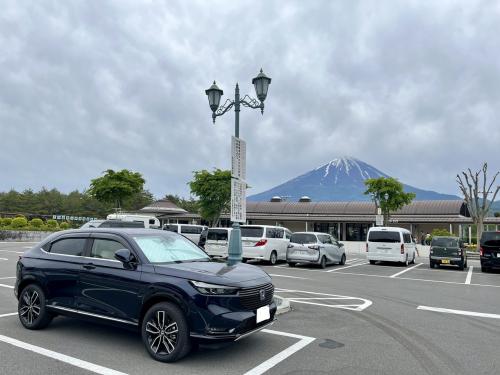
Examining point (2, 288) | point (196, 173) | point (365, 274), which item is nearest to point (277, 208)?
point (196, 173)

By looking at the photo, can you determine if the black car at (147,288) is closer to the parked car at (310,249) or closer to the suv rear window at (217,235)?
the parked car at (310,249)

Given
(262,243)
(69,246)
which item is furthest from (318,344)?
(262,243)

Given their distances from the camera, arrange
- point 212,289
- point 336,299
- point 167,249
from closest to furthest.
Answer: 1. point 212,289
2. point 167,249
3. point 336,299

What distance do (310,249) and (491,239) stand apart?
24.9 feet

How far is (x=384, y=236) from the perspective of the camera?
853 inches

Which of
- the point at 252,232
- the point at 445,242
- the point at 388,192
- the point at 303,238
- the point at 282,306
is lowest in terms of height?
the point at 282,306

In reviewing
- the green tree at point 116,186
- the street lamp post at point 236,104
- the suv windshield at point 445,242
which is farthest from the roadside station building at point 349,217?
the street lamp post at point 236,104

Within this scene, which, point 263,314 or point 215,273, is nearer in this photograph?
point 215,273

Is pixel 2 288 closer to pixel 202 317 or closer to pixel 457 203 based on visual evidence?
pixel 202 317

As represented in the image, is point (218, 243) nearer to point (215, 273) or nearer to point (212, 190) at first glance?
point (215, 273)

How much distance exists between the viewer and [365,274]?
677 inches

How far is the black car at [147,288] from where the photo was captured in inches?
207

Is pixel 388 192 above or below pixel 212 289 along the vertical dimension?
above

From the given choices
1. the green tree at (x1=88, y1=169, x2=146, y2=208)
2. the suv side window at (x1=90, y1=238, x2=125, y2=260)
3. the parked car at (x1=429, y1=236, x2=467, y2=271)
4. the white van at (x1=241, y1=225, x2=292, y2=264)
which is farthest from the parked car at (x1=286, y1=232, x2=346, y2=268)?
the green tree at (x1=88, y1=169, x2=146, y2=208)
